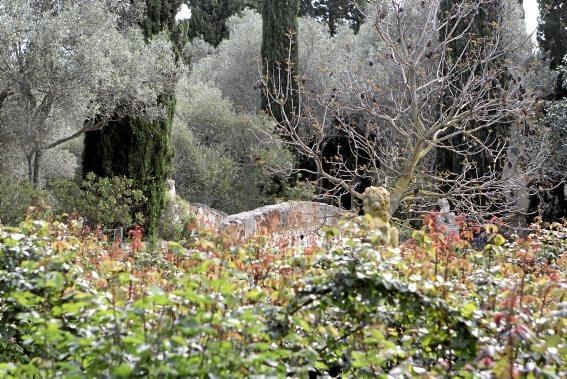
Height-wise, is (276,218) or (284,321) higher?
(284,321)

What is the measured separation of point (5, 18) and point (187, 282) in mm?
8887

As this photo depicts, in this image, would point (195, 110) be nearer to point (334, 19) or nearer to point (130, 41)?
point (130, 41)

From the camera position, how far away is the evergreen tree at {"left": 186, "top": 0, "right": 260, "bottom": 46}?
2902 cm

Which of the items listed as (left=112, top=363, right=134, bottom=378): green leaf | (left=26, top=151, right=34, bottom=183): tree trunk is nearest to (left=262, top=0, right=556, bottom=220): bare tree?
(left=26, top=151, right=34, bottom=183): tree trunk

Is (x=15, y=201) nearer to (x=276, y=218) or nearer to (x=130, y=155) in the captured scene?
(x=130, y=155)

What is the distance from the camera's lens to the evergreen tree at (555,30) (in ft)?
69.8

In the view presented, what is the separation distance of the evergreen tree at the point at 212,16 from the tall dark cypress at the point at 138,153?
16.4 meters

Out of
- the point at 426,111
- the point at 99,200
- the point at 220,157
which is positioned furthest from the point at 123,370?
the point at 426,111

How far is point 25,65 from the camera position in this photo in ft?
34.6

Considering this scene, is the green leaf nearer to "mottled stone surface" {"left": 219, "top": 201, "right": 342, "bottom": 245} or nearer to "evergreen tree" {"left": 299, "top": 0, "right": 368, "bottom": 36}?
"mottled stone surface" {"left": 219, "top": 201, "right": 342, "bottom": 245}

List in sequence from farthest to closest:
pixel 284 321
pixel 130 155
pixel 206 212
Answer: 1. pixel 206 212
2. pixel 130 155
3. pixel 284 321

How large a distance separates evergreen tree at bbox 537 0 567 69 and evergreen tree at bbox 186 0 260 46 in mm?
12038

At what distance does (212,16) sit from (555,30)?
13.8 meters

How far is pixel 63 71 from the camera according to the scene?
1065cm
